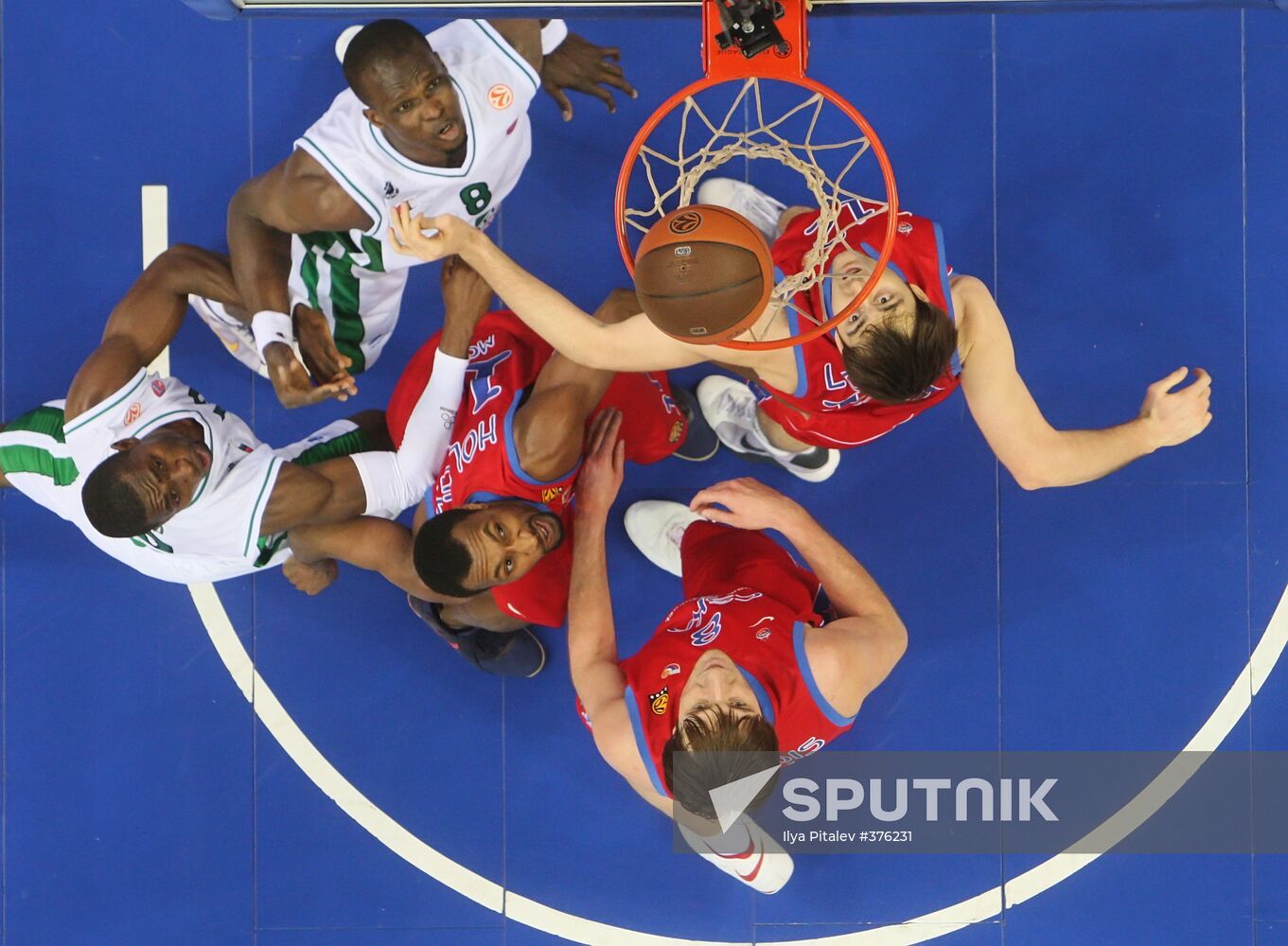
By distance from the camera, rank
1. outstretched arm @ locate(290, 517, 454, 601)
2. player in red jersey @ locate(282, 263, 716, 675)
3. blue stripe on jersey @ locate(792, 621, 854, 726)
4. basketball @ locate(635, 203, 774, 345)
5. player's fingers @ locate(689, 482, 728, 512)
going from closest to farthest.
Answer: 1. basketball @ locate(635, 203, 774, 345)
2. blue stripe on jersey @ locate(792, 621, 854, 726)
3. player in red jersey @ locate(282, 263, 716, 675)
4. player's fingers @ locate(689, 482, 728, 512)
5. outstretched arm @ locate(290, 517, 454, 601)

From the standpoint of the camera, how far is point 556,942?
4.07 metres

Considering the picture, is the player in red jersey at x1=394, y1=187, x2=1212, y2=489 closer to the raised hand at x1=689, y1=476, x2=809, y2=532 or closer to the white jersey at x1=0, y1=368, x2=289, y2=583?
the raised hand at x1=689, y1=476, x2=809, y2=532

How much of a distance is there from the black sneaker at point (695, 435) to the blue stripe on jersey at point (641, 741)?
3.60ft

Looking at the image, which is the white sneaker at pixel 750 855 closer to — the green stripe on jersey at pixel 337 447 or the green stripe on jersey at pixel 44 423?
the green stripe on jersey at pixel 337 447

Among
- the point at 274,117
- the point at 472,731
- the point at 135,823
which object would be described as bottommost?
the point at 135,823

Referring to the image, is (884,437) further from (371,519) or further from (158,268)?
(158,268)

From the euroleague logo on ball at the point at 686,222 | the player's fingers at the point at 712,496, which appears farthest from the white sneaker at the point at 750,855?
the euroleague logo on ball at the point at 686,222

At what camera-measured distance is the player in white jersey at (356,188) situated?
331 centimetres

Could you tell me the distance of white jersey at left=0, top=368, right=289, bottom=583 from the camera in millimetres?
3350

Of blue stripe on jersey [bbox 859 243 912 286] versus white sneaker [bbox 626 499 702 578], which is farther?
white sneaker [bbox 626 499 702 578]

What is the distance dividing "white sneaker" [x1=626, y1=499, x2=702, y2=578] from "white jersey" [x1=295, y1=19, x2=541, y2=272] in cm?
133

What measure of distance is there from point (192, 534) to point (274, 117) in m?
1.73

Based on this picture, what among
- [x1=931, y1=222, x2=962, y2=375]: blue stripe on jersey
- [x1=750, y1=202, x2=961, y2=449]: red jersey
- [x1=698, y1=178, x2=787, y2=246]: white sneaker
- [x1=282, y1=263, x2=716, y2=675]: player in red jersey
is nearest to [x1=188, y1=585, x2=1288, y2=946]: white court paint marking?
[x1=282, y1=263, x2=716, y2=675]: player in red jersey

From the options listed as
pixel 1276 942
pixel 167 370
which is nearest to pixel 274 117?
pixel 167 370
